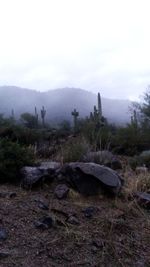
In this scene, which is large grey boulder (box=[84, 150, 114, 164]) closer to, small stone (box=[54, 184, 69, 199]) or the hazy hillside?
small stone (box=[54, 184, 69, 199])

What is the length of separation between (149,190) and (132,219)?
1.51 m

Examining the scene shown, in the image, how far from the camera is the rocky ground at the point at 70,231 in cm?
521

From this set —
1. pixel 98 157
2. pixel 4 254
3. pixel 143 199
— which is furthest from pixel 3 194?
pixel 98 157

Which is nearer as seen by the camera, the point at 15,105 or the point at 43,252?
the point at 43,252

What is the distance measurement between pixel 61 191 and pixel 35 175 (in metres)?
0.63

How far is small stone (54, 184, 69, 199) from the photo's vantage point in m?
7.13

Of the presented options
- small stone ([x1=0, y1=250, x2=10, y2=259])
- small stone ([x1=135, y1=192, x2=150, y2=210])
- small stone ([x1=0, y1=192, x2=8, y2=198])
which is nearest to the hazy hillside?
small stone ([x1=135, y1=192, x2=150, y2=210])

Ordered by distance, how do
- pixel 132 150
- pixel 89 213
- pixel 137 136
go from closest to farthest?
1. pixel 89 213
2. pixel 132 150
3. pixel 137 136

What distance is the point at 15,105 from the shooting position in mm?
84750

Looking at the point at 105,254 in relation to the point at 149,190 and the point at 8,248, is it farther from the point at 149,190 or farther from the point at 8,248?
the point at 149,190

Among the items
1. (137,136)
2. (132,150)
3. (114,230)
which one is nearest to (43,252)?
(114,230)

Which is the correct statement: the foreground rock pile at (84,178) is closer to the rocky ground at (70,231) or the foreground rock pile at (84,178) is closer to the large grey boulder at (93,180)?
the large grey boulder at (93,180)

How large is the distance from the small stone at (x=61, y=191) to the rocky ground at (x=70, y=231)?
6cm

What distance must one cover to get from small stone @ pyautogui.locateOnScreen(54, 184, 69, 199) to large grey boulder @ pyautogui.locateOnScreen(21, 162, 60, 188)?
38 centimetres
